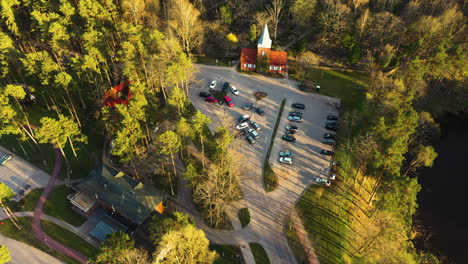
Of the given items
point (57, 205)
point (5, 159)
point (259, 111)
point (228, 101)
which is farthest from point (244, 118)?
point (5, 159)

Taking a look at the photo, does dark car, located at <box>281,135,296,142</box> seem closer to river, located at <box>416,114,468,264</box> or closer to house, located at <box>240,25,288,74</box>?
house, located at <box>240,25,288,74</box>

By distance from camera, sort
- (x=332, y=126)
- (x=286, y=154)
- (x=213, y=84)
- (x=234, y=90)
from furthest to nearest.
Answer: (x=213, y=84) < (x=234, y=90) < (x=332, y=126) < (x=286, y=154)

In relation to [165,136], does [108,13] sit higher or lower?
higher

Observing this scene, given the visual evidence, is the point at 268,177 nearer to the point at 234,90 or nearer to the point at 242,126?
the point at 242,126

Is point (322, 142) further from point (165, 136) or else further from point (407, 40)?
point (407, 40)

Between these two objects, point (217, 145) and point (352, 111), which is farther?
point (352, 111)

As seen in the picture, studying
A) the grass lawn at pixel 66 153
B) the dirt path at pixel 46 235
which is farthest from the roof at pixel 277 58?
the dirt path at pixel 46 235

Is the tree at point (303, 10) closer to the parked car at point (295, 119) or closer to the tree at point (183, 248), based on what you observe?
the parked car at point (295, 119)

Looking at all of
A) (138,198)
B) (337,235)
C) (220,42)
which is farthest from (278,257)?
(220,42)
